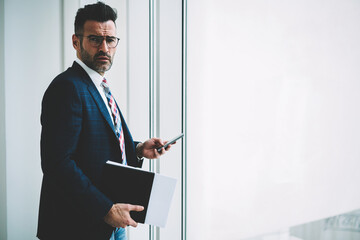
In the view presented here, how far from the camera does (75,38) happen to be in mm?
1081

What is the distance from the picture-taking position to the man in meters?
0.88

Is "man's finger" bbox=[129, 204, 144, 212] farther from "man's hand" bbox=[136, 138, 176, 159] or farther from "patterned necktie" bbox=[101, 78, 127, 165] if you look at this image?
"man's hand" bbox=[136, 138, 176, 159]

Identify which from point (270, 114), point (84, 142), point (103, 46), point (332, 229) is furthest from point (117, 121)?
point (332, 229)

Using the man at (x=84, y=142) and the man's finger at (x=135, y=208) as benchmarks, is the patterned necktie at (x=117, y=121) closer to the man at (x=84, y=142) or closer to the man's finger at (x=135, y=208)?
the man at (x=84, y=142)

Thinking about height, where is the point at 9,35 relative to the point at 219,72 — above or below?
above

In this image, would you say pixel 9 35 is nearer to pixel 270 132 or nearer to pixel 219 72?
pixel 219 72

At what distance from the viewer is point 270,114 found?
1.06 metres

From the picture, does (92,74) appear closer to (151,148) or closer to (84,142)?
(84,142)

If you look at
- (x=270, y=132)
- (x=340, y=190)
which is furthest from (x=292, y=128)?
(x=340, y=190)

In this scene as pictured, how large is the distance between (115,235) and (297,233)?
68cm

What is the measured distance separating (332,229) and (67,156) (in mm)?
830

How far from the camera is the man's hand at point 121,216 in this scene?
897 mm

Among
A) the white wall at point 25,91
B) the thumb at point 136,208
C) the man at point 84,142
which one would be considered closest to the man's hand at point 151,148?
the man at point 84,142

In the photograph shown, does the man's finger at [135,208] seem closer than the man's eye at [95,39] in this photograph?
Yes
